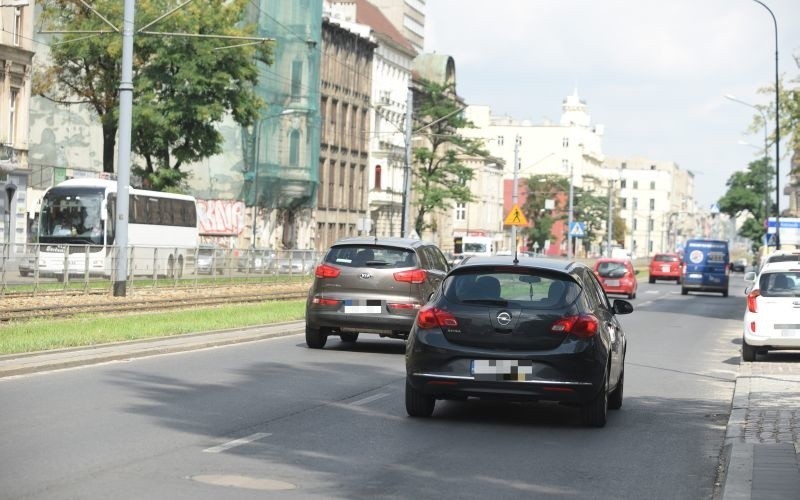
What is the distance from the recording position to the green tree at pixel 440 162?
9825cm

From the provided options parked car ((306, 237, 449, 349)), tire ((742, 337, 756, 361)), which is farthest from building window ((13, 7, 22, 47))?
tire ((742, 337, 756, 361))

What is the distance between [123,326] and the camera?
25.6 metres

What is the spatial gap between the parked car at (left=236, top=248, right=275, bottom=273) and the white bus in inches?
102

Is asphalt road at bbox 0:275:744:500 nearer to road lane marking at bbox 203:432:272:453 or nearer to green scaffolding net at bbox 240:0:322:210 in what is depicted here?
road lane marking at bbox 203:432:272:453

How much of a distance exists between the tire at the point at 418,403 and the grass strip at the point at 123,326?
700cm

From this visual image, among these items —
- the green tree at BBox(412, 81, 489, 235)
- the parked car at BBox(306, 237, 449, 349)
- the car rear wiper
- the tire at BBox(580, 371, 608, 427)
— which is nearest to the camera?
the car rear wiper

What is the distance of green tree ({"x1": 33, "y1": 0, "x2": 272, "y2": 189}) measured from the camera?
55.8 metres

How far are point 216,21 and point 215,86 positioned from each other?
2.41 meters

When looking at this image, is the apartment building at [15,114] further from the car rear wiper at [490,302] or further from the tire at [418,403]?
the car rear wiper at [490,302]

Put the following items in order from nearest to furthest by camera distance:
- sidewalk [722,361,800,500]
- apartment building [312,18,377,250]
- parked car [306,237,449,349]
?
sidewalk [722,361,800,500]
parked car [306,237,449,349]
apartment building [312,18,377,250]

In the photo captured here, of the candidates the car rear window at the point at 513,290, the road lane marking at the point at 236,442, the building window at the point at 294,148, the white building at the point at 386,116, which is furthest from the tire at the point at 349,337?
the white building at the point at 386,116

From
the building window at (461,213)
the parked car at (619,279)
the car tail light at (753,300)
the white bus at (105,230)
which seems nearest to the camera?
the car tail light at (753,300)

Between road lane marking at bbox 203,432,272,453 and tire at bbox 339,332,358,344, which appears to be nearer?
road lane marking at bbox 203,432,272,453

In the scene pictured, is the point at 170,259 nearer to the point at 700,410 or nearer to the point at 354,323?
the point at 354,323
